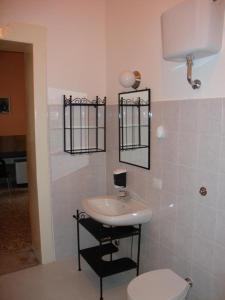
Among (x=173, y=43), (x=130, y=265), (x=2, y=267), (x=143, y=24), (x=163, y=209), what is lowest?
(x=2, y=267)

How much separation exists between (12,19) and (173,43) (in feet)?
4.62

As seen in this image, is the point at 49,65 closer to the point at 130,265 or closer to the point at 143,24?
the point at 143,24

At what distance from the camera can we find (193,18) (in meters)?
1.38

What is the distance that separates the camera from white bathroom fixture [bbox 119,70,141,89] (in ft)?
7.01

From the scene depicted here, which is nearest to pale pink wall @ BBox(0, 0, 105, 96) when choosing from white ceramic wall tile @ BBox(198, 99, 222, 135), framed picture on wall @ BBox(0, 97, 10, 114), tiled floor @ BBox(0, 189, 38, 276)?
white ceramic wall tile @ BBox(198, 99, 222, 135)

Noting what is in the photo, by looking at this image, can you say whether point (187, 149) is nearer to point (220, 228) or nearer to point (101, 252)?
point (220, 228)

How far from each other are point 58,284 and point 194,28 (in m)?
2.18

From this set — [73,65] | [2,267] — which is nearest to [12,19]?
[73,65]

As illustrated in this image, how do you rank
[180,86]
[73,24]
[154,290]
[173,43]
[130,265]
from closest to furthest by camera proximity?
[173,43] → [154,290] → [180,86] → [130,265] → [73,24]

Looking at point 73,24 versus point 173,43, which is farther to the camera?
point 73,24

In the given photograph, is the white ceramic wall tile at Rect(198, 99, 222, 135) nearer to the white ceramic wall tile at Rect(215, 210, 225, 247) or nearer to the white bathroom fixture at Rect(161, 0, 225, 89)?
the white bathroom fixture at Rect(161, 0, 225, 89)

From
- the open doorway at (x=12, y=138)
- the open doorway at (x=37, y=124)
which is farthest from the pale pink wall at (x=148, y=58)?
the open doorway at (x=12, y=138)

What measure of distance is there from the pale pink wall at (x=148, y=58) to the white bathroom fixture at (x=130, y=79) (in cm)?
5

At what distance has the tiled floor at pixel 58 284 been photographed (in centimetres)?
220
